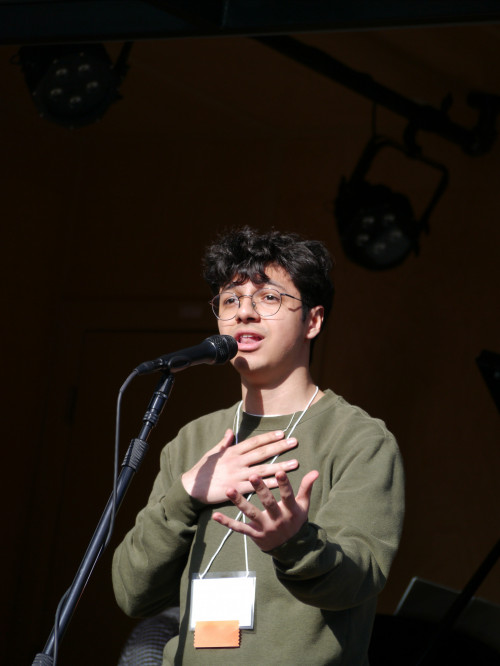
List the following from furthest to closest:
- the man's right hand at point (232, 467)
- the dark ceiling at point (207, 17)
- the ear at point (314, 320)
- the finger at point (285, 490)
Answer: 1. the dark ceiling at point (207, 17)
2. the ear at point (314, 320)
3. the man's right hand at point (232, 467)
4. the finger at point (285, 490)

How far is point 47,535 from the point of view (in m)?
5.32

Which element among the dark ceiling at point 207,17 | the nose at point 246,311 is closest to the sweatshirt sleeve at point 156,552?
the nose at point 246,311

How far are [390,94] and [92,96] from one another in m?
1.44

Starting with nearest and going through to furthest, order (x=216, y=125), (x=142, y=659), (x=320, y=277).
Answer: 1. (x=320, y=277)
2. (x=142, y=659)
3. (x=216, y=125)

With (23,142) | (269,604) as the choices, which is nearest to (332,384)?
(23,142)

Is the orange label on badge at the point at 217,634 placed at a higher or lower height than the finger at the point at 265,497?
lower

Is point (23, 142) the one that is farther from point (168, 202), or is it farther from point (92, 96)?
point (92, 96)

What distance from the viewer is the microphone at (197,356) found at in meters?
1.74

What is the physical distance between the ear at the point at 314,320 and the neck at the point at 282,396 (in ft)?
0.35

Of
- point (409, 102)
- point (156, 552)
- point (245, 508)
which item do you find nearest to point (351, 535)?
point (245, 508)

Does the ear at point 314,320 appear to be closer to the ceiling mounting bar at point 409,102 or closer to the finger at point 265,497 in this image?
the finger at point 265,497

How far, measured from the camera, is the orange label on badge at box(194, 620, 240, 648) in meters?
1.76

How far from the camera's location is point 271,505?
4.83ft

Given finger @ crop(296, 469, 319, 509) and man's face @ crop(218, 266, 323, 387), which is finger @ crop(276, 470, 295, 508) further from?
man's face @ crop(218, 266, 323, 387)
